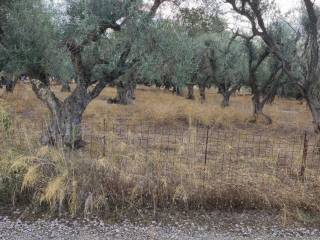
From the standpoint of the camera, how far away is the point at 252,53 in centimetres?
1831

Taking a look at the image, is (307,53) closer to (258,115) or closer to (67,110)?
(258,115)

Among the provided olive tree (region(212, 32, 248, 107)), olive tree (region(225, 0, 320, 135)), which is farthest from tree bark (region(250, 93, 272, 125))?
olive tree (region(225, 0, 320, 135))

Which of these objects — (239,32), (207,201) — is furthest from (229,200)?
(239,32)

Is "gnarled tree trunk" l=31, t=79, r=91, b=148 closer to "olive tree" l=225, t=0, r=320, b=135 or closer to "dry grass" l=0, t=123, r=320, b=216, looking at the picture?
"dry grass" l=0, t=123, r=320, b=216

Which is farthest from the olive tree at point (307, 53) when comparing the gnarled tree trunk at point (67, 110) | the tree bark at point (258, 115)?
the gnarled tree trunk at point (67, 110)

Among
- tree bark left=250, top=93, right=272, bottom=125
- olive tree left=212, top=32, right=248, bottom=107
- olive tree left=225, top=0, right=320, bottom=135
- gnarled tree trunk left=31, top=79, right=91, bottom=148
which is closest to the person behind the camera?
gnarled tree trunk left=31, top=79, right=91, bottom=148

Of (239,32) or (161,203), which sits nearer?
(161,203)

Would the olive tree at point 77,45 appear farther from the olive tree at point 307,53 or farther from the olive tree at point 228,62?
the olive tree at point 228,62

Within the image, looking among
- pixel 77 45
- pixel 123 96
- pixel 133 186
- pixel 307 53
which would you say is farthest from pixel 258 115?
pixel 133 186

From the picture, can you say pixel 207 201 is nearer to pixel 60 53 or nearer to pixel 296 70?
pixel 60 53

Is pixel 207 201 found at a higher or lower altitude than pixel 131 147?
lower

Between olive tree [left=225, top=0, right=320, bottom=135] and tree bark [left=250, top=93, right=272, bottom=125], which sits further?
tree bark [left=250, top=93, right=272, bottom=125]

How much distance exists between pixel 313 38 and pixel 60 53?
7.59 m

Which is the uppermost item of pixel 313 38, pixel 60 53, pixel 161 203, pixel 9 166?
pixel 313 38
